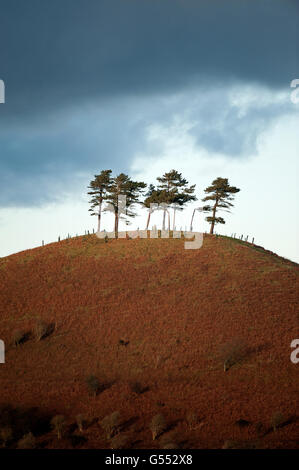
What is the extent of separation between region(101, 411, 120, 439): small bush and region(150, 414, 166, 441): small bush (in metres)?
2.13

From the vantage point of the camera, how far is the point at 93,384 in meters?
25.6

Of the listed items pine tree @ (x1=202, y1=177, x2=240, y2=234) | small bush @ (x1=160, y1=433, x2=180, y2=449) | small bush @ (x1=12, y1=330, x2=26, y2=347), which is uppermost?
pine tree @ (x1=202, y1=177, x2=240, y2=234)

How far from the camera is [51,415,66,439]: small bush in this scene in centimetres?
2083

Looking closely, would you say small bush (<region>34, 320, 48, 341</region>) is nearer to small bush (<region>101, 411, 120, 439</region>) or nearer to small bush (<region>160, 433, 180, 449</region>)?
small bush (<region>101, 411, 120, 439</region>)

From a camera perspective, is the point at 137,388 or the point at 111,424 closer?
the point at 111,424

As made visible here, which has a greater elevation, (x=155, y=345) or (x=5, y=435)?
(x=155, y=345)

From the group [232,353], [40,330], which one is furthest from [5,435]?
[232,353]

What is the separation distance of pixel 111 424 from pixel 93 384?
4.90m

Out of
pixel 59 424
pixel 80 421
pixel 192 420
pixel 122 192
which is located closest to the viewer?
pixel 59 424

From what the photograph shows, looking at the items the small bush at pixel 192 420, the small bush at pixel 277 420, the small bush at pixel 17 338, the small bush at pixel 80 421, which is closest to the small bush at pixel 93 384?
the small bush at pixel 80 421

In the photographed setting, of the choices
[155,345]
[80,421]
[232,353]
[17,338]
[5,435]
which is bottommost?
[5,435]

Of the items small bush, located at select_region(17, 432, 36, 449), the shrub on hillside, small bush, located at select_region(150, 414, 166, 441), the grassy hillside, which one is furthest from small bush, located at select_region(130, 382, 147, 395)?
small bush, located at select_region(17, 432, 36, 449)

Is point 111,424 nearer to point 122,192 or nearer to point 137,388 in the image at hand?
point 137,388

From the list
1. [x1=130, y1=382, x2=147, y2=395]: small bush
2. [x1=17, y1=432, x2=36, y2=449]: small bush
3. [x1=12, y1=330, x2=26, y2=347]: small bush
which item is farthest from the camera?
[x1=12, y1=330, x2=26, y2=347]: small bush
